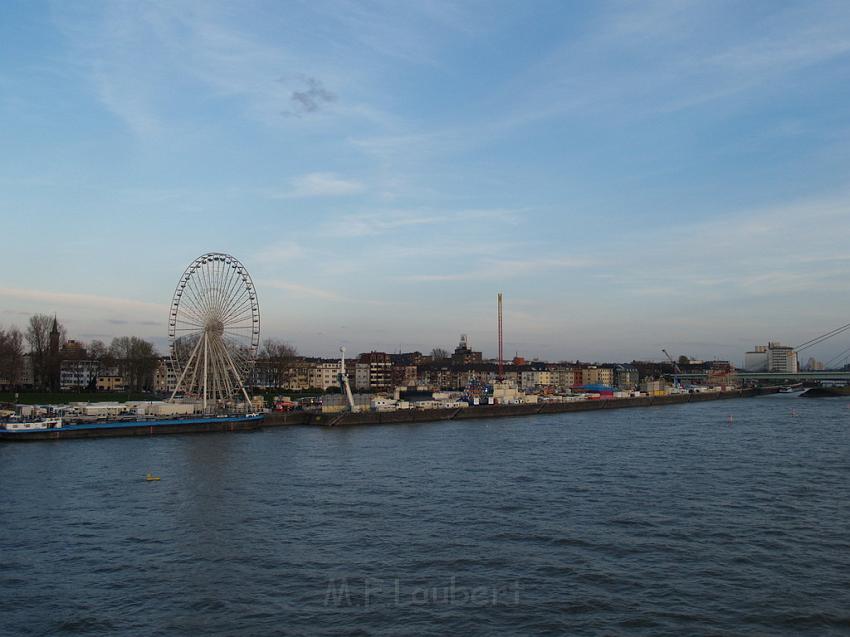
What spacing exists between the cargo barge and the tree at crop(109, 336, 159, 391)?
Answer: 180 feet

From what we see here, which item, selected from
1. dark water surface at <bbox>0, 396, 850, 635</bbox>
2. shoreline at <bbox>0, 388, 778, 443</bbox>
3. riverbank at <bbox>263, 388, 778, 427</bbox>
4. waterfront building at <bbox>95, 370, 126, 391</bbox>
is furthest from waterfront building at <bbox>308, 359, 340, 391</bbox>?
dark water surface at <bbox>0, 396, 850, 635</bbox>

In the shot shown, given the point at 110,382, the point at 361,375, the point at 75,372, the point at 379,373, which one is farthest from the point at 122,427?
the point at 361,375

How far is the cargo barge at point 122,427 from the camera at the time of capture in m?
54.4

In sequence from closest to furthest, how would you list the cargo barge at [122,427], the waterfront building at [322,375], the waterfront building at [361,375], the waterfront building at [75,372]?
the cargo barge at [122,427] < the waterfront building at [75,372] < the waterfront building at [322,375] < the waterfront building at [361,375]

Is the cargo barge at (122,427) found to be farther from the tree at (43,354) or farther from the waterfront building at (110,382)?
the waterfront building at (110,382)

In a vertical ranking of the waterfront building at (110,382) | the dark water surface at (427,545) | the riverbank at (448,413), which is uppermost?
the waterfront building at (110,382)

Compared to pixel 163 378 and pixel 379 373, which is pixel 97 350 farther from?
pixel 379 373

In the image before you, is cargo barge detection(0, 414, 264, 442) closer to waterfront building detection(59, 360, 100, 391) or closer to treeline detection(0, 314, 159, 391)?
treeline detection(0, 314, 159, 391)

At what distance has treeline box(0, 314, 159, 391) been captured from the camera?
100 m

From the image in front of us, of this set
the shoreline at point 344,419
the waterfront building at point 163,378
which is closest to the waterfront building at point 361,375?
the waterfront building at point 163,378

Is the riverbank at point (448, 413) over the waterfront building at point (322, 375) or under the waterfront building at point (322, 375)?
under

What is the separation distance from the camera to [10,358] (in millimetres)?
96625

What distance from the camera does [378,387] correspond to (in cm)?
15525

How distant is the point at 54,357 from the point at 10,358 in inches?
448
